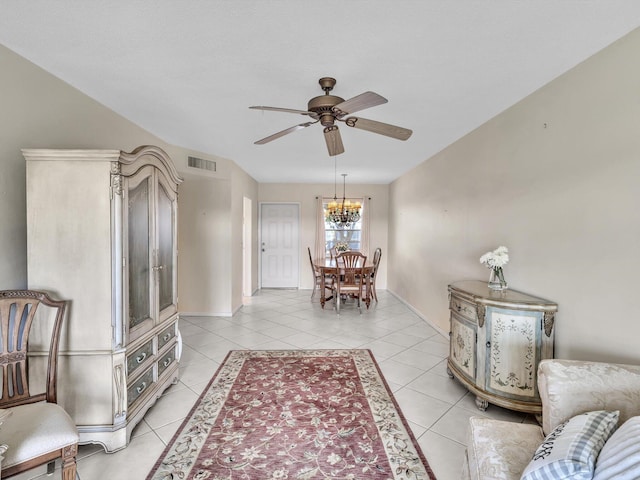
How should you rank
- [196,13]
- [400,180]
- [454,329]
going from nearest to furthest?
[196,13]
[454,329]
[400,180]

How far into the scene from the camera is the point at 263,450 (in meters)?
1.84

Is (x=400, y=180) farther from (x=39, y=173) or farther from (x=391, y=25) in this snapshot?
(x=39, y=173)

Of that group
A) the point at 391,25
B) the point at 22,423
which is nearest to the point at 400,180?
the point at 391,25

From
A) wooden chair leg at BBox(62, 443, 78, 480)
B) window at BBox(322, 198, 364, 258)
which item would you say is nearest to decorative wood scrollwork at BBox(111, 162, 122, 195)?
wooden chair leg at BBox(62, 443, 78, 480)

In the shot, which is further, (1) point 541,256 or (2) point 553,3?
(1) point 541,256

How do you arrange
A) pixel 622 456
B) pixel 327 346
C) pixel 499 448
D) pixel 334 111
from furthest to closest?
pixel 327 346 → pixel 334 111 → pixel 499 448 → pixel 622 456

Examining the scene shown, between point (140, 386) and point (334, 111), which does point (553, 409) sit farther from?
point (140, 386)

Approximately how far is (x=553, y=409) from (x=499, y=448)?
297 mm

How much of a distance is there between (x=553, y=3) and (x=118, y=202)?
99.4 inches

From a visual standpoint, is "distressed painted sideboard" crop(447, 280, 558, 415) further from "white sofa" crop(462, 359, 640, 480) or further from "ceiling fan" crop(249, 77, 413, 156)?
"ceiling fan" crop(249, 77, 413, 156)

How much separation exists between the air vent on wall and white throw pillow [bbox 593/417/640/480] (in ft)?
14.7

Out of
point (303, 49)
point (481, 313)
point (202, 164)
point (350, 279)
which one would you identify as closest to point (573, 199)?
point (481, 313)

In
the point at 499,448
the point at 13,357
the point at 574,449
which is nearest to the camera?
the point at 574,449

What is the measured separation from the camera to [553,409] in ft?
4.25
